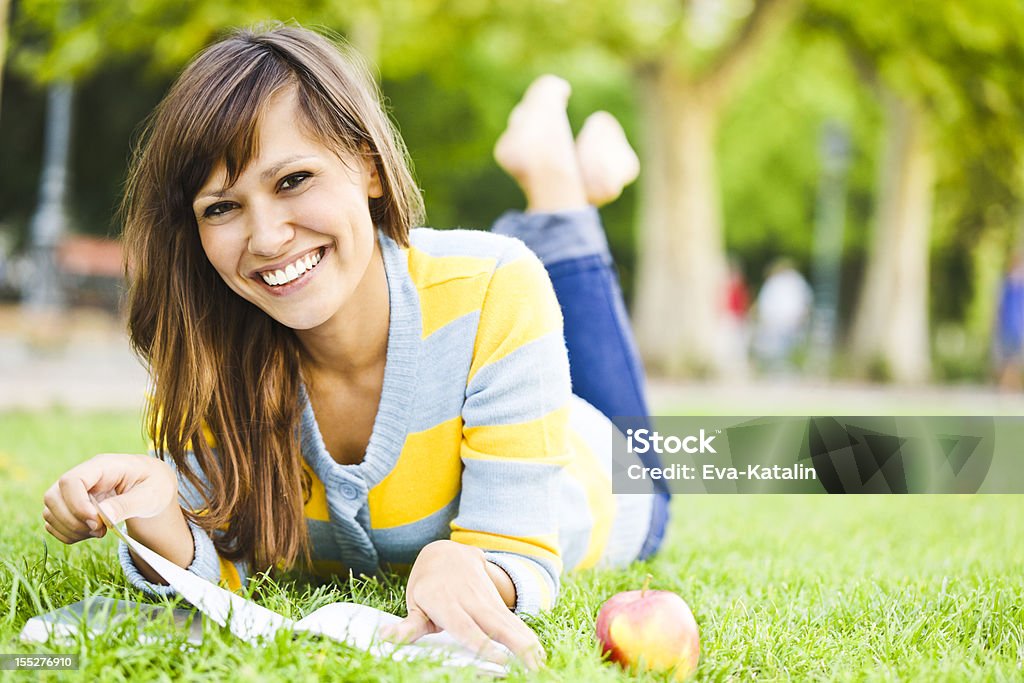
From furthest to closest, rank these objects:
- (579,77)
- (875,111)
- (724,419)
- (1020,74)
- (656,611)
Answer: (579,77) → (875,111) → (1020,74) → (724,419) → (656,611)

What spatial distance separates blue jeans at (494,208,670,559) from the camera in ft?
10.6

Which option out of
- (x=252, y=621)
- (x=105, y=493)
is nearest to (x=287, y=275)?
(x=105, y=493)

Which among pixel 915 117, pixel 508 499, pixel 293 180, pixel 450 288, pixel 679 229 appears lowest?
pixel 508 499

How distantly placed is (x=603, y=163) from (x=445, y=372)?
1.59m

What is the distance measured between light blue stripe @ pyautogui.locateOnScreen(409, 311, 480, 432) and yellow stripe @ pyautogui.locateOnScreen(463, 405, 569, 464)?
4.1 inches

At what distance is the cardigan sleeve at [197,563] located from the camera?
2256 millimetres

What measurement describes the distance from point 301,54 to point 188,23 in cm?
578

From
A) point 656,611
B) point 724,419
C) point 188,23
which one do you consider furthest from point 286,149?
point 188,23

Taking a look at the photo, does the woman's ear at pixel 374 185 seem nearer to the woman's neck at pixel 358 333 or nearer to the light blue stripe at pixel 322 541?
the woman's neck at pixel 358 333

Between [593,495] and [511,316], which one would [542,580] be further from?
[593,495]

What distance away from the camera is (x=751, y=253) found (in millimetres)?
32719

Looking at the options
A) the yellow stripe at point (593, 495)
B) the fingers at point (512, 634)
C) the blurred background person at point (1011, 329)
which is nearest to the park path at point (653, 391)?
the blurred background person at point (1011, 329)

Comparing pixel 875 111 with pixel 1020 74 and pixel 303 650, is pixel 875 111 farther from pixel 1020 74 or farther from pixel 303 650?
pixel 303 650

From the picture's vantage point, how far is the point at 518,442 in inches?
91.7
